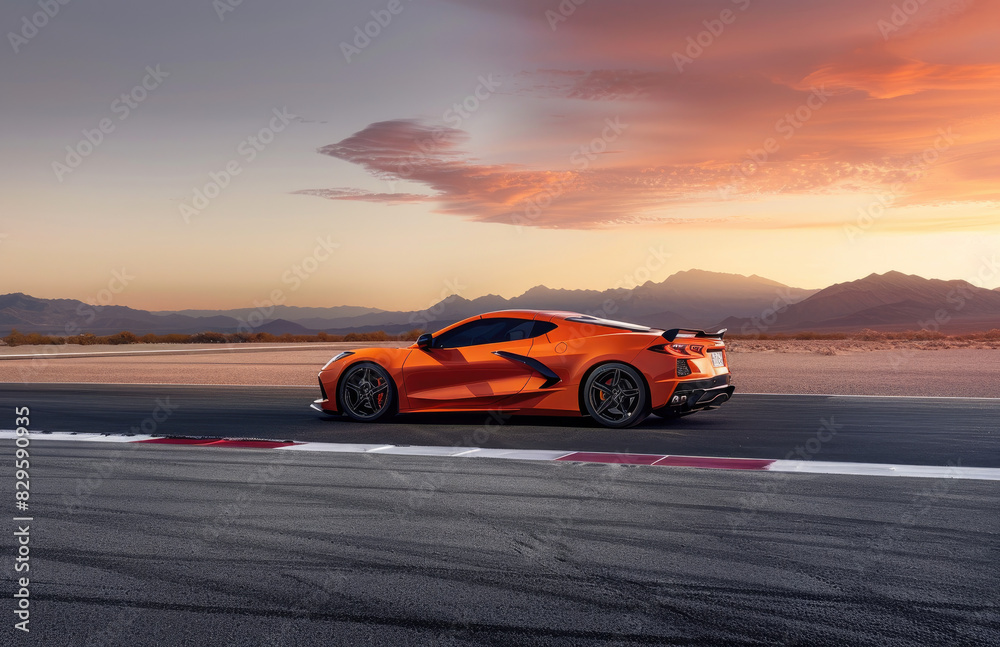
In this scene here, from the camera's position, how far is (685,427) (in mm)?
10586

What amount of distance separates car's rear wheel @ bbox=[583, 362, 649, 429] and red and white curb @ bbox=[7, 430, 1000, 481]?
1.74 metres

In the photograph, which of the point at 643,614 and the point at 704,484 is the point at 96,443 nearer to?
the point at 704,484

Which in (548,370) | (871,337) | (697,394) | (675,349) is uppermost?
(675,349)

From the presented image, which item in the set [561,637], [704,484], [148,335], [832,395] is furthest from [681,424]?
[148,335]

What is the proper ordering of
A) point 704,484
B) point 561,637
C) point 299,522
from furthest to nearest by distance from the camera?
point 704,484 < point 299,522 < point 561,637

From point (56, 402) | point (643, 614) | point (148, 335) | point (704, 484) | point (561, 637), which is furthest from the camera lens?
point (148, 335)

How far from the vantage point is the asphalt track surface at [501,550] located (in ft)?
12.1

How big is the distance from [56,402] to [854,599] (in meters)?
14.4

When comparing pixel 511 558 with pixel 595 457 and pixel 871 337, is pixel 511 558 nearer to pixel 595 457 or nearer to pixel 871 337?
pixel 595 457

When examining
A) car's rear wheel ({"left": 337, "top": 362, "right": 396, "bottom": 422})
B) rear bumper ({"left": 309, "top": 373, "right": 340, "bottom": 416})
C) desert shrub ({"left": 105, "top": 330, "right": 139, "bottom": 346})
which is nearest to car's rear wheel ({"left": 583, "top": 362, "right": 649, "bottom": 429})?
car's rear wheel ({"left": 337, "top": 362, "right": 396, "bottom": 422})

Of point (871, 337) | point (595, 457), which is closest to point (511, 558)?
point (595, 457)

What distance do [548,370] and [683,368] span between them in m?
1.62

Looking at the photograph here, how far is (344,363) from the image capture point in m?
11.3

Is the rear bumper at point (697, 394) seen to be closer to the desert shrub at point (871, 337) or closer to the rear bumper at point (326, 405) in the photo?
the rear bumper at point (326, 405)
